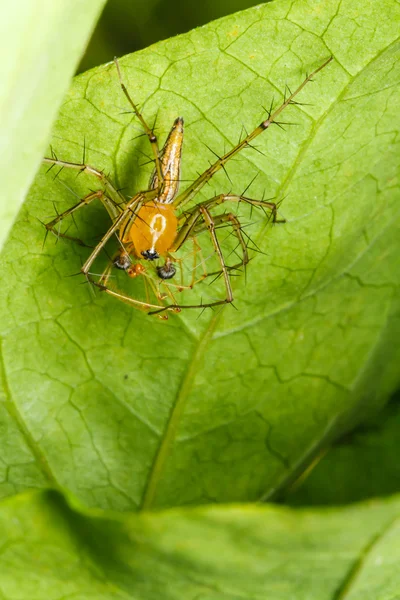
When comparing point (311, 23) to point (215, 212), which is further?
point (215, 212)

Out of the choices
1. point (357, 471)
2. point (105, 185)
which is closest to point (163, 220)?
point (105, 185)

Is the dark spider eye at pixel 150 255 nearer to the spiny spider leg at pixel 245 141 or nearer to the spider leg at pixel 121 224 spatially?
the spider leg at pixel 121 224

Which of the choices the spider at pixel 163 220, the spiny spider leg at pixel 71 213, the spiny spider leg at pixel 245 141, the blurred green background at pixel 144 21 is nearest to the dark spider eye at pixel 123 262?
the spider at pixel 163 220

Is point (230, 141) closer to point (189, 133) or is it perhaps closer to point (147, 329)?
point (189, 133)

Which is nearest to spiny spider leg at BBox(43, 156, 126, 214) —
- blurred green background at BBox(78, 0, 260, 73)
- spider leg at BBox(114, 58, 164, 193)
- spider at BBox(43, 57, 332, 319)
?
spider at BBox(43, 57, 332, 319)

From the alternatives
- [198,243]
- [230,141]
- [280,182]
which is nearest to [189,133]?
[230,141]

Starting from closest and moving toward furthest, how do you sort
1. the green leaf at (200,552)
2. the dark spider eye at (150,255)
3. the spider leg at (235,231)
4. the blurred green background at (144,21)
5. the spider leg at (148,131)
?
the green leaf at (200,552), the spider leg at (148,131), the spider leg at (235,231), the dark spider eye at (150,255), the blurred green background at (144,21)
